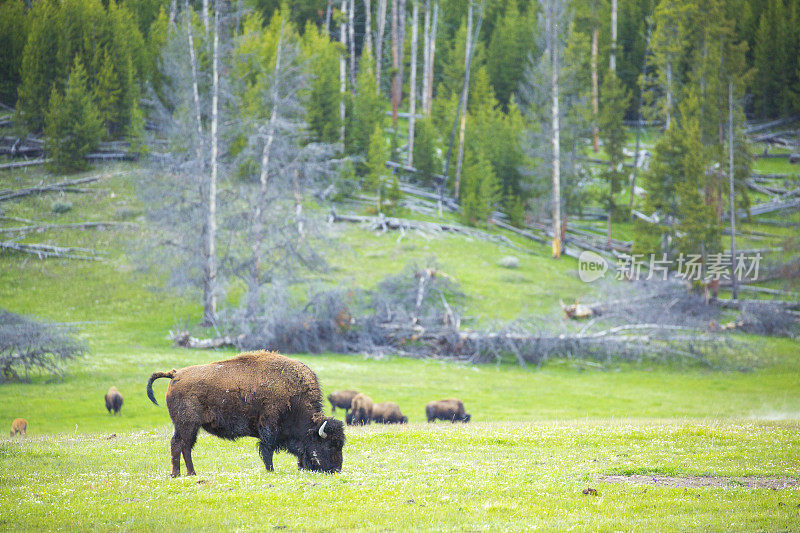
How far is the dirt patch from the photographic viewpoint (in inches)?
411

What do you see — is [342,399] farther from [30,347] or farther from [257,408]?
[257,408]

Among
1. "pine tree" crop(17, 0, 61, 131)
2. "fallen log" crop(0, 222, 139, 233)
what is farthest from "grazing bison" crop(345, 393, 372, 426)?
"pine tree" crop(17, 0, 61, 131)

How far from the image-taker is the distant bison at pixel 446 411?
74.4 ft

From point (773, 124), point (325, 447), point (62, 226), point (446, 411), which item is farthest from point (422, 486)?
point (773, 124)

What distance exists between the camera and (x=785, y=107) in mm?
72562

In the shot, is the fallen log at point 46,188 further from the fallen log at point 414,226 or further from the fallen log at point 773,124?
the fallen log at point 773,124

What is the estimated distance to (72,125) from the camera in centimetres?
5497

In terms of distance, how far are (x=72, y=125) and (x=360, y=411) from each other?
4297 cm

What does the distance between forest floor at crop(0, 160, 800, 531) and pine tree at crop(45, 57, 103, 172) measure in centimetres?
2458

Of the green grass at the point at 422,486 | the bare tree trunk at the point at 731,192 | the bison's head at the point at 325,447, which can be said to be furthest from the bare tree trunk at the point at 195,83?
the bison's head at the point at 325,447

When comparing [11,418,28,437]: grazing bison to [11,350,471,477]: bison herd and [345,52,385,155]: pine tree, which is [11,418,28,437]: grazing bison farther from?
[345,52,385,155]: pine tree

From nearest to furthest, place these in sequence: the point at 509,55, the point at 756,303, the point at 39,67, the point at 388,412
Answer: the point at 388,412 < the point at 756,303 < the point at 39,67 < the point at 509,55

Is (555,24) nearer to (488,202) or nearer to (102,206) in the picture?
(488,202)

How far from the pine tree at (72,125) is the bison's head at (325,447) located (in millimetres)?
50208
